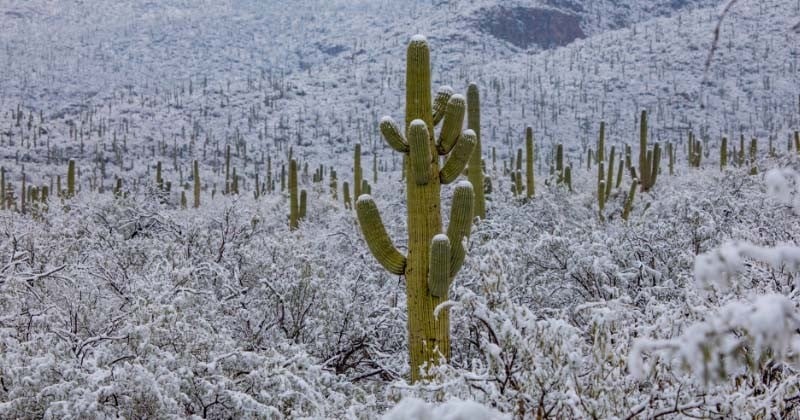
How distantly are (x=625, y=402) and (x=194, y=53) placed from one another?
7683 inches

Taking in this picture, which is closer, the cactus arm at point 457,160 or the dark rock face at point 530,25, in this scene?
the cactus arm at point 457,160

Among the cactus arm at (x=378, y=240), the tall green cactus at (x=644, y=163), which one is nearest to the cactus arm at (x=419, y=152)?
the cactus arm at (x=378, y=240)

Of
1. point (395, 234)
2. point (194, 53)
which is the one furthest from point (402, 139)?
point (194, 53)

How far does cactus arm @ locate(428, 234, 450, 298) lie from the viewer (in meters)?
4.89

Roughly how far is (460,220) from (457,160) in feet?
1.88

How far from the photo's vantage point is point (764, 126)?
6794cm

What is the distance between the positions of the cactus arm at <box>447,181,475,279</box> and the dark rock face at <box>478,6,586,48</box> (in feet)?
448

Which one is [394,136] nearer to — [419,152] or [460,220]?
[419,152]

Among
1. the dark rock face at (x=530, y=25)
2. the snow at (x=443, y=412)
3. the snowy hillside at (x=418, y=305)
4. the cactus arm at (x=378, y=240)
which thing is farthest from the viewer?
the dark rock face at (x=530, y=25)

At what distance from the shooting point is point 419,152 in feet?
17.2

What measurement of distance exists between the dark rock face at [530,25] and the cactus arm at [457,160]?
136082mm

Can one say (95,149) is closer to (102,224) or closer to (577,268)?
(102,224)

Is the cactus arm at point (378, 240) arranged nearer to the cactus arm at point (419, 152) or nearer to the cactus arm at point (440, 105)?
the cactus arm at point (419, 152)

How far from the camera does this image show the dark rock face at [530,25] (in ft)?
466
